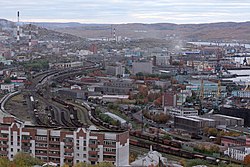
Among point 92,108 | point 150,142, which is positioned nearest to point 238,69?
point 92,108

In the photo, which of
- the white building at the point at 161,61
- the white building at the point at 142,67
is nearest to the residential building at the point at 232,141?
the white building at the point at 142,67

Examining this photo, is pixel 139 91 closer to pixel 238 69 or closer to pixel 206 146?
pixel 206 146

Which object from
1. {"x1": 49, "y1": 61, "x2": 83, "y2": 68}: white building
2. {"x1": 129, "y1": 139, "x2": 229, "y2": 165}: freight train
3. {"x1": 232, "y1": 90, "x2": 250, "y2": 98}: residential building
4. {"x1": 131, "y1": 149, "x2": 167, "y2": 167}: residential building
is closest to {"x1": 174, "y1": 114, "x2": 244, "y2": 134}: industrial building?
{"x1": 129, "y1": 139, "x2": 229, "y2": 165}: freight train

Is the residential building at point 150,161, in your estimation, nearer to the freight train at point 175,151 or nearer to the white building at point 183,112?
the freight train at point 175,151

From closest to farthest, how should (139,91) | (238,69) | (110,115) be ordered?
1. (110,115)
2. (139,91)
3. (238,69)

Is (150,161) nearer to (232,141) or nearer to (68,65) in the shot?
(232,141)

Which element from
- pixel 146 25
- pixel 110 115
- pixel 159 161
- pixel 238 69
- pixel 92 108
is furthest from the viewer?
pixel 146 25

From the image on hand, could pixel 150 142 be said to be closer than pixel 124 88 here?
Yes
